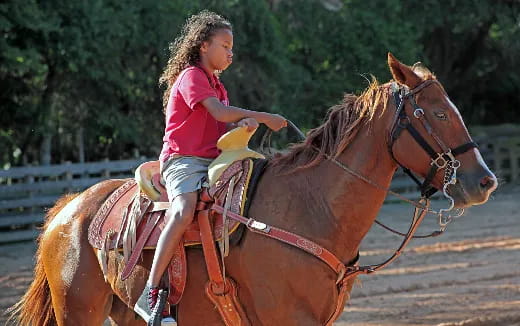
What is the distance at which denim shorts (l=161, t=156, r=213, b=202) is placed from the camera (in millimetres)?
4867

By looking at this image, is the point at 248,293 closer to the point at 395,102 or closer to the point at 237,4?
the point at 395,102

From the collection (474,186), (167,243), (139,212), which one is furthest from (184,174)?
(474,186)

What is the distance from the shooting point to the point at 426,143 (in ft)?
14.9

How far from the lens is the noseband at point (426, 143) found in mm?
4461

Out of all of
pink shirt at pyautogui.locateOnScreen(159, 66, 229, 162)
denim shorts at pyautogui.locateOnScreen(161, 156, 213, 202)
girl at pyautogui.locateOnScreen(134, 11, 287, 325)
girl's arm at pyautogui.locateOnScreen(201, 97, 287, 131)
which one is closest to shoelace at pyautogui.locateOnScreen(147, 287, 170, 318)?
girl at pyautogui.locateOnScreen(134, 11, 287, 325)

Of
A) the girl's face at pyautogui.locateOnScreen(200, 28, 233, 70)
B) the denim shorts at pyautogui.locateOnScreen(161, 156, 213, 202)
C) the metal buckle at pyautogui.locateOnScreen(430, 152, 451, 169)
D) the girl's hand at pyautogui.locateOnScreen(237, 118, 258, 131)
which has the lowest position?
the denim shorts at pyautogui.locateOnScreen(161, 156, 213, 202)

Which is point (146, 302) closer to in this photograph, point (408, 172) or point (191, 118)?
point (191, 118)

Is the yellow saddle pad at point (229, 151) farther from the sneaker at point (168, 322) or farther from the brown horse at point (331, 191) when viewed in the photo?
the sneaker at point (168, 322)

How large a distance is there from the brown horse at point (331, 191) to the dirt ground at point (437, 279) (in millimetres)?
1254

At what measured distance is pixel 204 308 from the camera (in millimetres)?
4918

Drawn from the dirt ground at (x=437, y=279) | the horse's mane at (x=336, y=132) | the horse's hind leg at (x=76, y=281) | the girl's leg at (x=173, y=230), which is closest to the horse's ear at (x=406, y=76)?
the horse's mane at (x=336, y=132)

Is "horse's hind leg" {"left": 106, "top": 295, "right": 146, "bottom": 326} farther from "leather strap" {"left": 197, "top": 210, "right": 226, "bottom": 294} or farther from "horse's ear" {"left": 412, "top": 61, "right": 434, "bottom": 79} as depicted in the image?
"horse's ear" {"left": 412, "top": 61, "right": 434, "bottom": 79}

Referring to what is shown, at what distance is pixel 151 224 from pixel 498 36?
793 inches

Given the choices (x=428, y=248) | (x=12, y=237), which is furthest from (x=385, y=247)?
(x=12, y=237)
